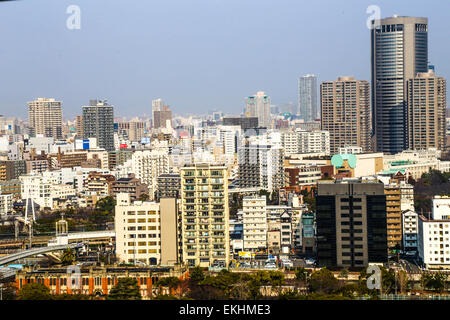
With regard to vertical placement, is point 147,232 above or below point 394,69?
below

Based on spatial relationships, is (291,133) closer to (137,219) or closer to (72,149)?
(72,149)

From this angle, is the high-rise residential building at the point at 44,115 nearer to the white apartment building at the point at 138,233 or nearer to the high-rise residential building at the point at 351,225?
the white apartment building at the point at 138,233

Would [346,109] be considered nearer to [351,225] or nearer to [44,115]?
[44,115]

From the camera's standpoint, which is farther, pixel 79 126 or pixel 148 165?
pixel 79 126

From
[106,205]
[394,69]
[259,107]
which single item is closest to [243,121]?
[259,107]

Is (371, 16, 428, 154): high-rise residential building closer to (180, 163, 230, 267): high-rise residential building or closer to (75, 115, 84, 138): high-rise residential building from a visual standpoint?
(75, 115, 84, 138): high-rise residential building

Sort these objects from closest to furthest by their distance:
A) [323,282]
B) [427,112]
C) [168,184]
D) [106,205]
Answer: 1. [323,282]
2. [106,205]
3. [168,184]
4. [427,112]

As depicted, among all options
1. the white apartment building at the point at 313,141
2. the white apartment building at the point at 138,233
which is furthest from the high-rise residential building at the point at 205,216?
the white apartment building at the point at 313,141
